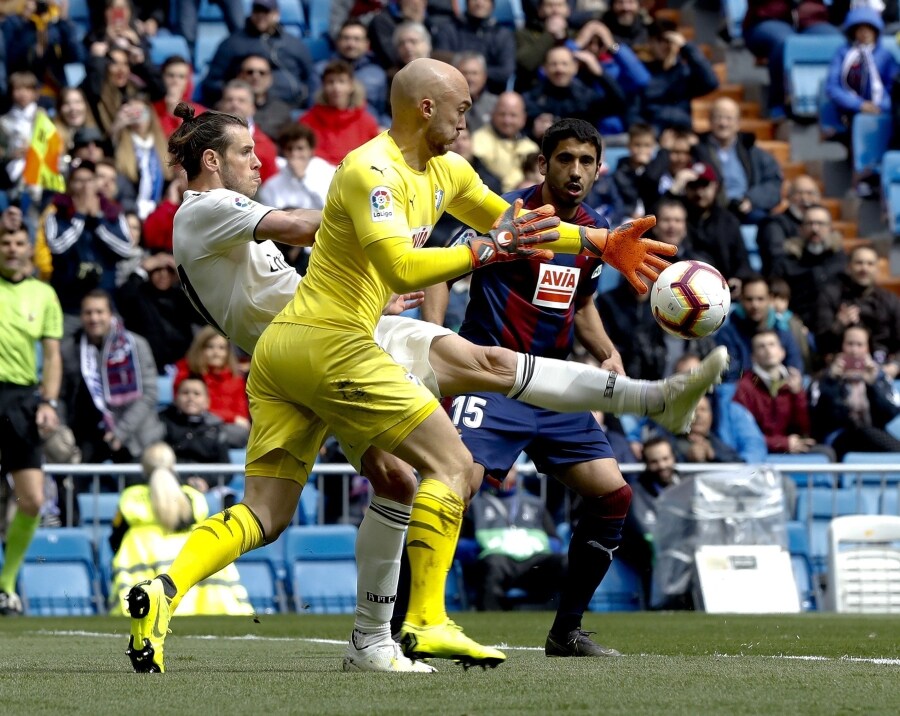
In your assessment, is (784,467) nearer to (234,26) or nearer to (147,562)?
(147,562)

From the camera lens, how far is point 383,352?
6023 mm

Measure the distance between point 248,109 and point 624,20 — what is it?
5.31m

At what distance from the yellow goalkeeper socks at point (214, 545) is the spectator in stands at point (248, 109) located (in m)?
8.88

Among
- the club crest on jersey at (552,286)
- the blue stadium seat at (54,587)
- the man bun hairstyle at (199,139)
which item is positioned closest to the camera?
the man bun hairstyle at (199,139)

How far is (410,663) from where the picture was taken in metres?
6.23

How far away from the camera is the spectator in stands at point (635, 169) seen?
1573 centimetres

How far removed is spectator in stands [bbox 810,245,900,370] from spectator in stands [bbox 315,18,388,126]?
155 inches

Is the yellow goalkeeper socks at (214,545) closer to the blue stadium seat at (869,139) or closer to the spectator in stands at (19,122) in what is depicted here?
the spectator in stands at (19,122)

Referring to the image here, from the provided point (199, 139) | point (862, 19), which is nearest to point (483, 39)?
point (862, 19)

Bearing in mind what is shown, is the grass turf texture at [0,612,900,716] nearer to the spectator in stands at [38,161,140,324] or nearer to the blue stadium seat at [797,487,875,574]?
the blue stadium seat at [797,487,875,574]

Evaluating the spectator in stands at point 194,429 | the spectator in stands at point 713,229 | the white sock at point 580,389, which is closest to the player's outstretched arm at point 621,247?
the white sock at point 580,389

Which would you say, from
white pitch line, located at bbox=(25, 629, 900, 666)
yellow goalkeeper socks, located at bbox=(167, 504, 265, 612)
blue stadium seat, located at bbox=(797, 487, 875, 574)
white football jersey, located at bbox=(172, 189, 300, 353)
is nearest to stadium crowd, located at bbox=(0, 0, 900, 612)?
blue stadium seat, located at bbox=(797, 487, 875, 574)

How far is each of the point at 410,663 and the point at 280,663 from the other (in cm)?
78

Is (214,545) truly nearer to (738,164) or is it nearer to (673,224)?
(673,224)
